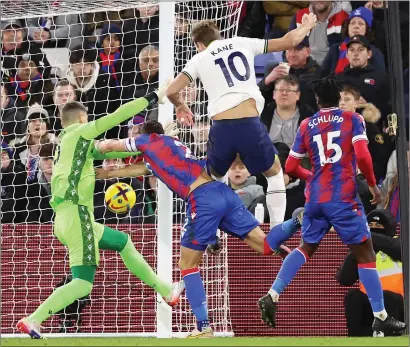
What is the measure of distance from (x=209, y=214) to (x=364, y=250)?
139 centimetres

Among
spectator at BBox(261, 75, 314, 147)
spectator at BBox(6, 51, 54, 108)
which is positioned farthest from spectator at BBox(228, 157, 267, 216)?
spectator at BBox(6, 51, 54, 108)

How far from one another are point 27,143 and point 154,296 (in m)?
2.88

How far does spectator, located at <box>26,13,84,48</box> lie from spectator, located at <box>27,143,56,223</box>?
2391 millimetres

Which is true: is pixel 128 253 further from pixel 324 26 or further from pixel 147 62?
pixel 324 26

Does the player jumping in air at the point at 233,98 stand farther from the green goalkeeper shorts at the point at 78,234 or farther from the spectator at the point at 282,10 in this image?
the spectator at the point at 282,10

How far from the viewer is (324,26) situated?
43.3ft

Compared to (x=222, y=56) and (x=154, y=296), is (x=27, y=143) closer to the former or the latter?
(x=154, y=296)

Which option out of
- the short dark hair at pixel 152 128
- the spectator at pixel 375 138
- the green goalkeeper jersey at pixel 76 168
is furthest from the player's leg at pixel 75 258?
the spectator at pixel 375 138

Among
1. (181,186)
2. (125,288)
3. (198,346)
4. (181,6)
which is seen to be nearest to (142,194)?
(125,288)

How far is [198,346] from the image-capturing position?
623 centimetres

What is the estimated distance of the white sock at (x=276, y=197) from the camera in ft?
29.7

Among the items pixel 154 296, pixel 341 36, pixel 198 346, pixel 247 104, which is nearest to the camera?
pixel 198 346

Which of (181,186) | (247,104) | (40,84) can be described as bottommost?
(181,186)

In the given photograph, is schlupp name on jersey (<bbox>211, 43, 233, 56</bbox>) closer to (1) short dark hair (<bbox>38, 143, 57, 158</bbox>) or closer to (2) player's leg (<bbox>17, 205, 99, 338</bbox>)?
(2) player's leg (<bbox>17, 205, 99, 338</bbox>)
